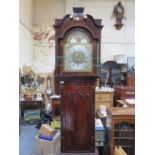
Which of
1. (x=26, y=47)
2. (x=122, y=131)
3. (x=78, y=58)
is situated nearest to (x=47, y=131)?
(x=122, y=131)

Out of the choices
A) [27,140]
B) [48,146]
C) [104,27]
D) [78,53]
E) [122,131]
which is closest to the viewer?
[78,53]

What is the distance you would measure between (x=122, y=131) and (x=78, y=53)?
0.98 m

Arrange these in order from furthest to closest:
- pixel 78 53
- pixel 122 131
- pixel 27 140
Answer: pixel 27 140
pixel 122 131
pixel 78 53

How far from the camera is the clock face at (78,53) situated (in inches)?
98.1

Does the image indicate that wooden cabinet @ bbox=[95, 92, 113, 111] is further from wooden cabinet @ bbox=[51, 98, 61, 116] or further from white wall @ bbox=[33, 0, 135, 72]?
white wall @ bbox=[33, 0, 135, 72]

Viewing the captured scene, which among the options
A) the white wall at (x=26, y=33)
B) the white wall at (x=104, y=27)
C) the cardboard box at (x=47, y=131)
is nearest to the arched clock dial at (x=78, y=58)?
the cardboard box at (x=47, y=131)

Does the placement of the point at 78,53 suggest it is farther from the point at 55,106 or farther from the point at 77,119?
the point at 55,106

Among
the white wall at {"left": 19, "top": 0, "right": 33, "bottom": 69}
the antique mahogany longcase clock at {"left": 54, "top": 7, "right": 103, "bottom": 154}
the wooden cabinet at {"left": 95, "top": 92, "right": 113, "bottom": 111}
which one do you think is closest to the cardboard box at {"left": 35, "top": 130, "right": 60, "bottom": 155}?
the antique mahogany longcase clock at {"left": 54, "top": 7, "right": 103, "bottom": 154}

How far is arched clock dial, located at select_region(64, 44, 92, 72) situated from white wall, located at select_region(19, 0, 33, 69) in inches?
104

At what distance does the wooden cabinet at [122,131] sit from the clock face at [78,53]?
62 centimetres

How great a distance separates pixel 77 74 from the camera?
251 cm
